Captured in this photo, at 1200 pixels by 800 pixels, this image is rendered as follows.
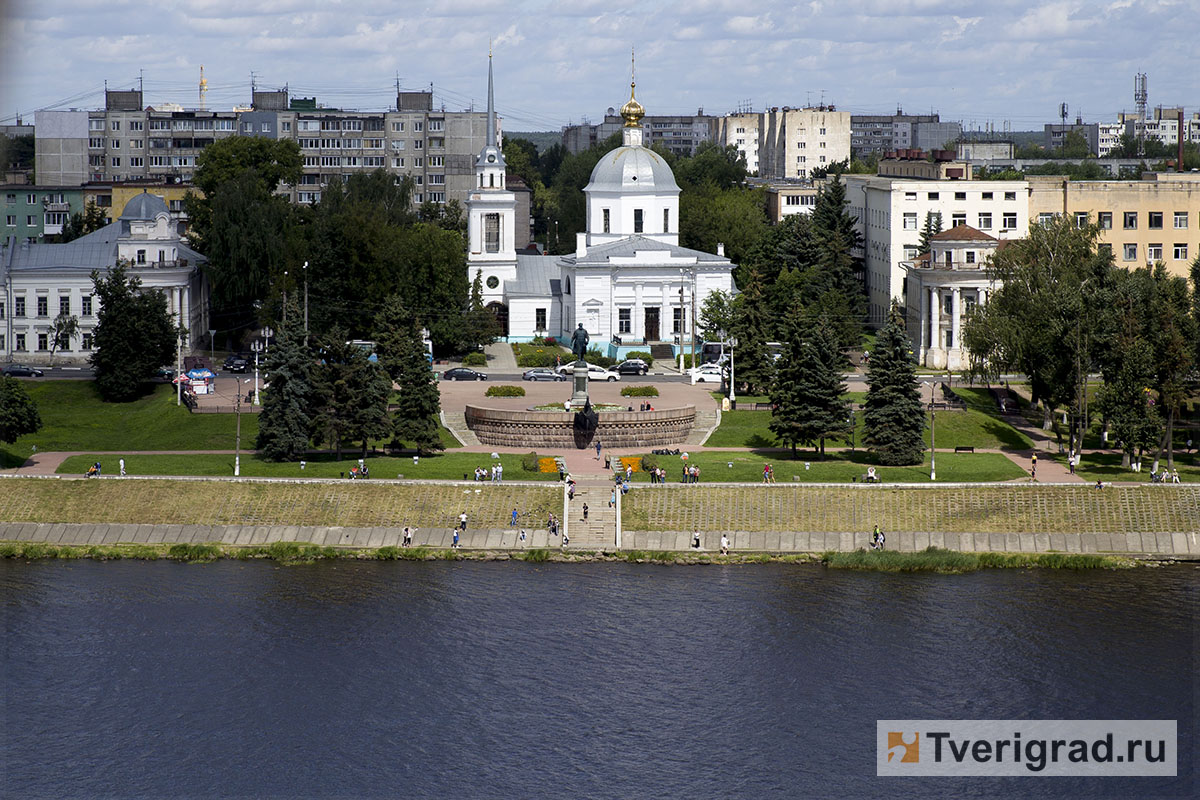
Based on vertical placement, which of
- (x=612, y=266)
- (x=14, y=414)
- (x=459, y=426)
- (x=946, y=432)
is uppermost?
(x=612, y=266)

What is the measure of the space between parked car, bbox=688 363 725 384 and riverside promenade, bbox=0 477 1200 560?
18989mm

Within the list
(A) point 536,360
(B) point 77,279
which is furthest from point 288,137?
(A) point 536,360

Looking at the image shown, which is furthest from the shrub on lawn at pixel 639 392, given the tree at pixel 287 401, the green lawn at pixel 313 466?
the tree at pixel 287 401

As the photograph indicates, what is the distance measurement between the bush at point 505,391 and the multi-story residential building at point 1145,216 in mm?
33562

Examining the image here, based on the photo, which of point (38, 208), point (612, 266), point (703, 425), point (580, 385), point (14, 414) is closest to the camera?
point (14, 414)

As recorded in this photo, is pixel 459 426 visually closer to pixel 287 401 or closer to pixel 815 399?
pixel 287 401

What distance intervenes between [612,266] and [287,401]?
99.2 feet

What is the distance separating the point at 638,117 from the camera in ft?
310

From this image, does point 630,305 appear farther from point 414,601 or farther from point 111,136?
point 111,136

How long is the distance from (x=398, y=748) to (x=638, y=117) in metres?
64.6

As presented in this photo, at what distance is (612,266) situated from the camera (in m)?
85.0

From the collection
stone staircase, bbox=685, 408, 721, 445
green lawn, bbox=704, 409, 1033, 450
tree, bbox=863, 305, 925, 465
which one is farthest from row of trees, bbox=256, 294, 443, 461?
tree, bbox=863, 305, 925, 465

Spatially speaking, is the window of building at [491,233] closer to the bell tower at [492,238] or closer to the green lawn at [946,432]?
the bell tower at [492,238]

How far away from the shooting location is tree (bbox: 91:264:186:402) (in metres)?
69.4
